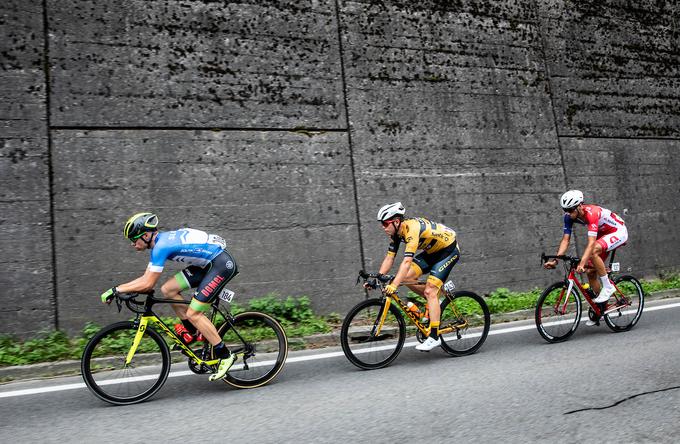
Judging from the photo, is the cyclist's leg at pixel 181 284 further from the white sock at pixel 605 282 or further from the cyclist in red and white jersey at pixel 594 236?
the white sock at pixel 605 282

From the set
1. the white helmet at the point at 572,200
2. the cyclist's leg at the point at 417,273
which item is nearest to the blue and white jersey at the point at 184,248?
the cyclist's leg at the point at 417,273

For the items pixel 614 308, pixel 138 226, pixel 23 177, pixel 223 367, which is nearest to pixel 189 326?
pixel 223 367

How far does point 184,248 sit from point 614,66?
1245 cm

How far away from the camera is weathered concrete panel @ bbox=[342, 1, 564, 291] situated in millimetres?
10141

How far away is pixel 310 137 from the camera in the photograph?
952cm

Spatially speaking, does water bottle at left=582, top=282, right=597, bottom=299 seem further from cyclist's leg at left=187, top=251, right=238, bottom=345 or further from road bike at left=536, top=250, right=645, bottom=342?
cyclist's leg at left=187, top=251, right=238, bottom=345

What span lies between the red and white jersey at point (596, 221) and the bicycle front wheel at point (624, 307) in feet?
2.66

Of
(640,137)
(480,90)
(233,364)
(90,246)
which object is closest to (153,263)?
(233,364)

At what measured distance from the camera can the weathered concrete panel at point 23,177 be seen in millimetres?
7301

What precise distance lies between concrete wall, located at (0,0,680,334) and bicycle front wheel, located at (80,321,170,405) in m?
2.95

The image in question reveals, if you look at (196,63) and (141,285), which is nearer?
(141,285)

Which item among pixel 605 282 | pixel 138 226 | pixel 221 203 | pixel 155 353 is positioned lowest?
pixel 155 353

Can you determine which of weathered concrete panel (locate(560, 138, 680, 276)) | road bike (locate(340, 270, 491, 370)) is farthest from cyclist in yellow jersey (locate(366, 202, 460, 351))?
weathered concrete panel (locate(560, 138, 680, 276))

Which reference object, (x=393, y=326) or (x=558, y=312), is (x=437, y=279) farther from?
(x=558, y=312)
